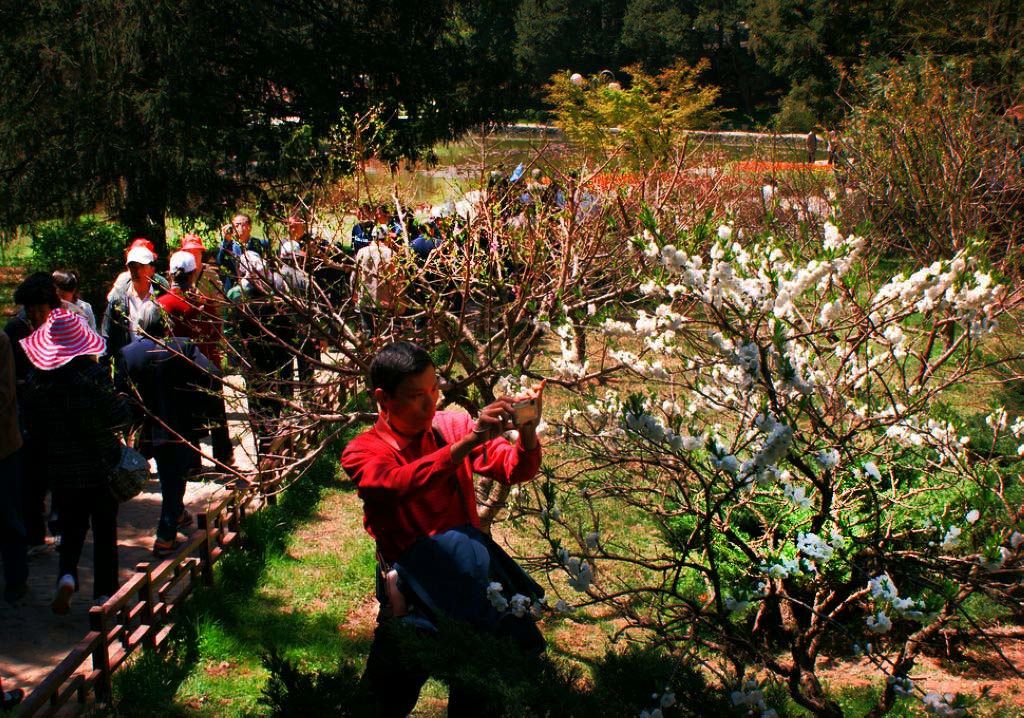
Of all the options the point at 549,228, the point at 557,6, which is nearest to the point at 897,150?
the point at 549,228

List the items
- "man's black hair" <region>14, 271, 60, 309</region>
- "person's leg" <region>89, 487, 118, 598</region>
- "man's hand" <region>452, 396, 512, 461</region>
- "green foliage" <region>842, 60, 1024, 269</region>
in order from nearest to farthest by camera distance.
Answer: "man's hand" <region>452, 396, 512, 461</region> → "person's leg" <region>89, 487, 118, 598</region> → "man's black hair" <region>14, 271, 60, 309</region> → "green foliage" <region>842, 60, 1024, 269</region>

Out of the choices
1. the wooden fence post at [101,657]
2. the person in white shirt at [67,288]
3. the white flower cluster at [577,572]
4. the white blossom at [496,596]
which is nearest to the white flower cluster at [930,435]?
the white flower cluster at [577,572]

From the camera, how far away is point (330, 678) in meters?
2.71

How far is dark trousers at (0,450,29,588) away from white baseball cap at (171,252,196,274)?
55.6 inches

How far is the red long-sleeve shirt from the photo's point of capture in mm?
3014

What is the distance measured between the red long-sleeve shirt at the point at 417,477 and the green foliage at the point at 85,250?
1182 centimetres

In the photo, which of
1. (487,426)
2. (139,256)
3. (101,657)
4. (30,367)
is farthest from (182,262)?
(487,426)

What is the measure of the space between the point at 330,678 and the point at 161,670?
8.00 ft

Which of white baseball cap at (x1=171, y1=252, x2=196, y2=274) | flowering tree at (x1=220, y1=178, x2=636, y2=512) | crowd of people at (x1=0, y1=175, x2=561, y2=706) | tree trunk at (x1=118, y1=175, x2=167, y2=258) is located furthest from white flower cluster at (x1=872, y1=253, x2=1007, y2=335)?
tree trunk at (x1=118, y1=175, x2=167, y2=258)

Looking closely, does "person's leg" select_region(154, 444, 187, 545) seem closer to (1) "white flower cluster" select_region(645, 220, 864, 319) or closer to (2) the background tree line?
(1) "white flower cluster" select_region(645, 220, 864, 319)

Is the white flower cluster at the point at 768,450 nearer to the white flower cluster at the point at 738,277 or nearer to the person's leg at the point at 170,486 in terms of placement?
the white flower cluster at the point at 738,277

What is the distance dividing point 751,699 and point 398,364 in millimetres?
1562

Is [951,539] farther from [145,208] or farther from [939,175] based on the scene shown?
[145,208]

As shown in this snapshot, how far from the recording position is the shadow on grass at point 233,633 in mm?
4546
